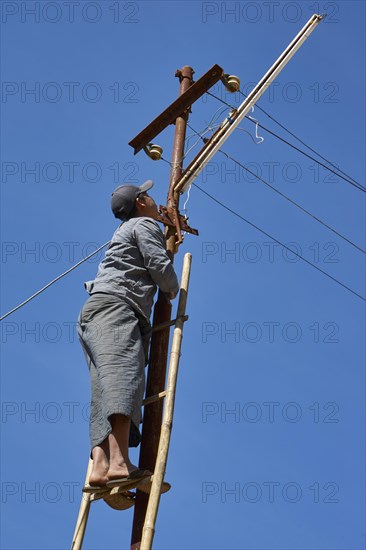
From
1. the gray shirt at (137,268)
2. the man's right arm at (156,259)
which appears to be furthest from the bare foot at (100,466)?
the man's right arm at (156,259)

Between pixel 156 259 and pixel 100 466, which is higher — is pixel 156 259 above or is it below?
above

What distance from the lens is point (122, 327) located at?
7.05m

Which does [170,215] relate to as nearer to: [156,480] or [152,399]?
[152,399]

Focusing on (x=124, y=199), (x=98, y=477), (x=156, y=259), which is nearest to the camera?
(x=98, y=477)

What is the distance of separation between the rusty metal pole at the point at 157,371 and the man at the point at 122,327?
0.10 m

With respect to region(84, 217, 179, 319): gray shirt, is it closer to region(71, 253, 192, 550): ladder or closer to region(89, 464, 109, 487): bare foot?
region(71, 253, 192, 550): ladder

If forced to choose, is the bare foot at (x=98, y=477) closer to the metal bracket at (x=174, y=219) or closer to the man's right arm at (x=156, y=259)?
the man's right arm at (x=156, y=259)

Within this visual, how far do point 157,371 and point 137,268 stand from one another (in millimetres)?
765

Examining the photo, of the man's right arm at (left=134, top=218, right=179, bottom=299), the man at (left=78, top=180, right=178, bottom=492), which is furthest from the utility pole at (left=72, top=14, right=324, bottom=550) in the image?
the man's right arm at (left=134, top=218, right=179, bottom=299)

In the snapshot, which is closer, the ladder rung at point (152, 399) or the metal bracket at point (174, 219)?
the ladder rung at point (152, 399)

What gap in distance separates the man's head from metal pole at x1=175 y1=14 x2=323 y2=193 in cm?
43

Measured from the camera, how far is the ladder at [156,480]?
6.26 meters

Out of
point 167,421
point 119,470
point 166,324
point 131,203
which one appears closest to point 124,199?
point 131,203

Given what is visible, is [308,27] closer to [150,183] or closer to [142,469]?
[150,183]
